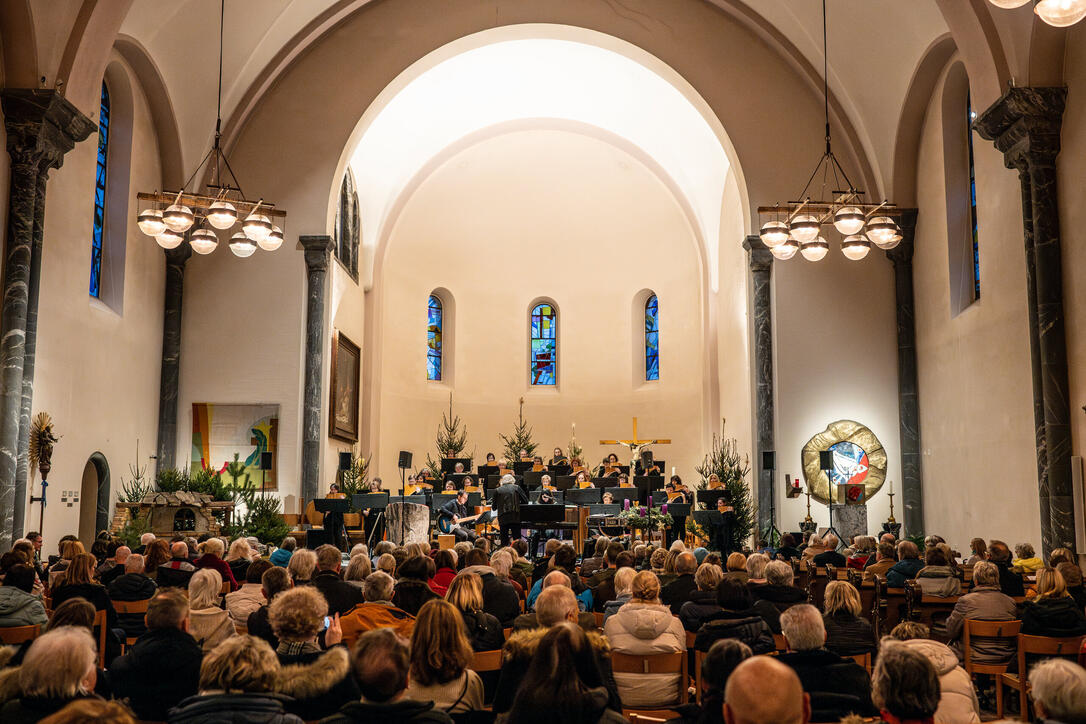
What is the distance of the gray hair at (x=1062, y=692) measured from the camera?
3213 mm

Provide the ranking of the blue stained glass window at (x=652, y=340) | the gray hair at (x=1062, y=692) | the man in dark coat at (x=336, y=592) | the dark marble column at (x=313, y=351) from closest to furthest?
1. the gray hair at (x=1062, y=692)
2. the man in dark coat at (x=336, y=592)
3. the dark marble column at (x=313, y=351)
4. the blue stained glass window at (x=652, y=340)

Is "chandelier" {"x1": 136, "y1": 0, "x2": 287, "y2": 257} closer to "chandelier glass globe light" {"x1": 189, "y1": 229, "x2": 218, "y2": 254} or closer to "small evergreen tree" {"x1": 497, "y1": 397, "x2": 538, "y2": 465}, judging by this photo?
"chandelier glass globe light" {"x1": 189, "y1": 229, "x2": 218, "y2": 254}

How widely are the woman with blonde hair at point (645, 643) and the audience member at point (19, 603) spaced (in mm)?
3428

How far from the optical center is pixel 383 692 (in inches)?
135

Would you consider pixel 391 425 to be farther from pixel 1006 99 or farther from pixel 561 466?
pixel 1006 99

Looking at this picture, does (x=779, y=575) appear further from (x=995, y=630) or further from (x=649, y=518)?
(x=649, y=518)

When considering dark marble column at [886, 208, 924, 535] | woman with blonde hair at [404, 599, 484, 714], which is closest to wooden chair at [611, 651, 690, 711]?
woman with blonde hair at [404, 599, 484, 714]

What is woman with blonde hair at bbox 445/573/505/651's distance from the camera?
538 cm

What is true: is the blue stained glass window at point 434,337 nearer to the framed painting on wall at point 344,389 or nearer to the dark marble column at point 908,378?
the framed painting on wall at point 344,389

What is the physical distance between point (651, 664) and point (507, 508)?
1057cm

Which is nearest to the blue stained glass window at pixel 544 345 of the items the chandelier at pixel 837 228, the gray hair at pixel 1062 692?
the chandelier at pixel 837 228

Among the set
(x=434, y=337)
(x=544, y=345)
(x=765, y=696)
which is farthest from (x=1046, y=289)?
(x=434, y=337)

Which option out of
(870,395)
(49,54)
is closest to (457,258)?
(870,395)

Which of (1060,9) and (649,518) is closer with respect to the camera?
(1060,9)
